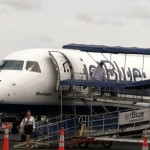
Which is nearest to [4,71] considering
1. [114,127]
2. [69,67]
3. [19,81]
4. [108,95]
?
[19,81]

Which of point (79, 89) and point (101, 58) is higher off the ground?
point (101, 58)

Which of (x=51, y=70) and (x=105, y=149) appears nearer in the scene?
(x=105, y=149)

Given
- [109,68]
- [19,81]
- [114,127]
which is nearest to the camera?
[114,127]

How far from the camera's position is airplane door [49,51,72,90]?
26.7 m

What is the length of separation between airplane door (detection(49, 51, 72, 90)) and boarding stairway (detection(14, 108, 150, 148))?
2.80 meters

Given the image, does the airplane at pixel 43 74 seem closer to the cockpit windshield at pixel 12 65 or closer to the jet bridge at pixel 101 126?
the cockpit windshield at pixel 12 65

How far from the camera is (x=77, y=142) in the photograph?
77.2 feet

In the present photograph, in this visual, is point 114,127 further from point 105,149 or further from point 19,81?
point 19,81

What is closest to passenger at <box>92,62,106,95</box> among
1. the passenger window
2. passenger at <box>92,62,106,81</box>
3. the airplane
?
passenger at <box>92,62,106,81</box>

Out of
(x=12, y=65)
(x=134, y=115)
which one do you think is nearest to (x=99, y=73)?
(x=12, y=65)

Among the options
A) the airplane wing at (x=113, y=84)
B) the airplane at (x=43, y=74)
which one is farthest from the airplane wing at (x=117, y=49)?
the airplane wing at (x=113, y=84)

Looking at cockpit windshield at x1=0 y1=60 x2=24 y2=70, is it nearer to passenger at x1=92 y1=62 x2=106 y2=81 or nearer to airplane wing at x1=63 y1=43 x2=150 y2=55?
airplane wing at x1=63 y1=43 x2=150 y2=55

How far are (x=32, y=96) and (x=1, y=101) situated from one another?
→ 1.68 meters

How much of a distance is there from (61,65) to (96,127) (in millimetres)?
4578
